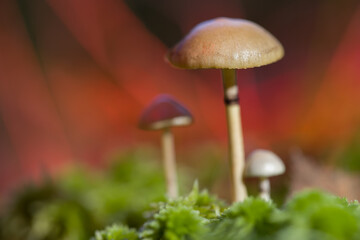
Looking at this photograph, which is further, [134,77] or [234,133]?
[134,77]

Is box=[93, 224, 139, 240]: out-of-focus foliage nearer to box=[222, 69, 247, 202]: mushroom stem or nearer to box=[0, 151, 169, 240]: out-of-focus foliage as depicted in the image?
box=[0, 151, 169, 240]: out-of-focus foliage

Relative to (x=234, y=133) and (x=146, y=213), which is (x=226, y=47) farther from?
(x=146, y=213)

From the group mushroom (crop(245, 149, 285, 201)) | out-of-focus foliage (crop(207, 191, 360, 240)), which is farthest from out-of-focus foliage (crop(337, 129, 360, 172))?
out-of-focus foliage (crop(207, 191, 360, 240))

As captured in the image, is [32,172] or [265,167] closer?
[265,167]

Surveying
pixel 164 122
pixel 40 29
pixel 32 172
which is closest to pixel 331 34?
pixel 164 122

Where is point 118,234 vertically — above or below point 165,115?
below

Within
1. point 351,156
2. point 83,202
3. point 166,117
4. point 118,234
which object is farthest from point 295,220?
point 351,156

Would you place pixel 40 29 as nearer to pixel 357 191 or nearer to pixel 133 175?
pixel 133 175

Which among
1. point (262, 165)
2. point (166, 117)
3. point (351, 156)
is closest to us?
point (262, 165)
